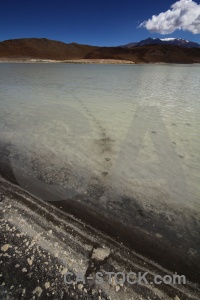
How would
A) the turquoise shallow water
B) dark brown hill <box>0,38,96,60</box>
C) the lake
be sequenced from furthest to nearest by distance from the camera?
dark brown hill <box>0,38,96,60</box> < the turquoise shallow water < the lake

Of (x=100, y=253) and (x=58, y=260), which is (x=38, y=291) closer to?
(x=58, y=260)

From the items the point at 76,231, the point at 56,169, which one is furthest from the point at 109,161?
the point at 76,231

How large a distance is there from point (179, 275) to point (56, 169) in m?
2.47

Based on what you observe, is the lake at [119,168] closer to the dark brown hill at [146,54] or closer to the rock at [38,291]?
the rock at [38,291]

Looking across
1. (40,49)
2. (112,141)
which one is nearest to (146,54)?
(40,49)

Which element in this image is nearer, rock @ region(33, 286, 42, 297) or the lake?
rock @ region(33, 286, 42, 297)

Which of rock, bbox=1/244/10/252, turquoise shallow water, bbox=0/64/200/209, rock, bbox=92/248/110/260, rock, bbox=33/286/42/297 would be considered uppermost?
rock, bbox=1/244/10/252

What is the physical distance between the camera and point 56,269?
6.52 ft

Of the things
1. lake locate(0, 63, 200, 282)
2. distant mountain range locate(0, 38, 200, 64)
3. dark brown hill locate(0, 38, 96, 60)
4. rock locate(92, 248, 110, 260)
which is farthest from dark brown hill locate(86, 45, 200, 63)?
rock locate(92, 248, 110, 260)

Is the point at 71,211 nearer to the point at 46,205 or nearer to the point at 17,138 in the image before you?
the point at 46,205

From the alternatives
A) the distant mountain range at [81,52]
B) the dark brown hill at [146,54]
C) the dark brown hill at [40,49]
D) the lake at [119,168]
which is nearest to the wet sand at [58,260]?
the lake at [119,168]

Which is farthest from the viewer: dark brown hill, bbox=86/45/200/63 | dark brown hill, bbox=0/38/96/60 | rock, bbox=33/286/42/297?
dark brown hill, bbox=86/45/200/63

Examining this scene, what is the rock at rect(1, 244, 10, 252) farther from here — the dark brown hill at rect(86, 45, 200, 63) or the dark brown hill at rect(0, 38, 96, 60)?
the dark brown hill at rect(86, 45, 200, 63)

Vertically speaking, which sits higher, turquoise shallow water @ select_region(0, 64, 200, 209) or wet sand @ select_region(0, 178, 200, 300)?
wet sand @ select_region(0, 178, 200, 300)
